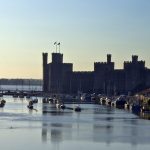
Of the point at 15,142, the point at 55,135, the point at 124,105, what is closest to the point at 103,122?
the point at 55,135

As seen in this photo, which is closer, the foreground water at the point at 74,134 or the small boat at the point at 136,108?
the foreground water at the point at 74,134

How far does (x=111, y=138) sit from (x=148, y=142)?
4998 mm

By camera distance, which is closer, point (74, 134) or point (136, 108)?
point (74, 134)

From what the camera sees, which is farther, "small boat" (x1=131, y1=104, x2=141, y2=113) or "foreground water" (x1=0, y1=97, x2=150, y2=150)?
"small boat" (x1=131, y1=104, x2=141, y2=113)

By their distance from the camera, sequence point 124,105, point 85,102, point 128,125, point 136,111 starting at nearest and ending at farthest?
point 128,125 → point 136,111 → point 124,105 → point 85,102

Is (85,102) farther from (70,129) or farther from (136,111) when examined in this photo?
(70,129)

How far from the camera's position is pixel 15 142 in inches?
2712

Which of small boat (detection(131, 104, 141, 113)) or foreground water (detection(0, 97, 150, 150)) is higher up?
small boat (detection(131, 104, 141, 113))

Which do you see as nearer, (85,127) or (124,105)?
(85,127)

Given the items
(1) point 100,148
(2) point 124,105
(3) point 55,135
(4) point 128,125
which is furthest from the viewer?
(2) point 124,105

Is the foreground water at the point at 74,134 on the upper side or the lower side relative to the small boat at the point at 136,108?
lower

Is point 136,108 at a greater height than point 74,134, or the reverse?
point 136,108

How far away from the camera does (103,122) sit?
3880 inches

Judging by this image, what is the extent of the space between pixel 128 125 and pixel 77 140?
22157 millimetres
